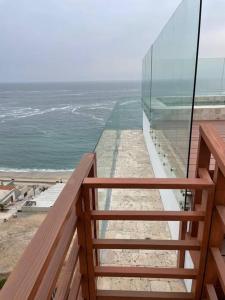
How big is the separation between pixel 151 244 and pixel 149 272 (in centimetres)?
20

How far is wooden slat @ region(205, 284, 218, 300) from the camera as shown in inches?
48.8

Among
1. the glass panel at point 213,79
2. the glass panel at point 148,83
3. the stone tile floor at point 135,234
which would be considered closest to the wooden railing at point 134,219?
the stone tile floor at point 135,234

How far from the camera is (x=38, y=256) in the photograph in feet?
2.08

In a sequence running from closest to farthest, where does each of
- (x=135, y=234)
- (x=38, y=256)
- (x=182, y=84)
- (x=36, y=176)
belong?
(x=38, y=256)
(x=182, y=84)
(x=135, y=234)
(x=36, y=176)

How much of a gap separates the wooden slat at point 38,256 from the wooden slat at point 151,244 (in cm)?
47

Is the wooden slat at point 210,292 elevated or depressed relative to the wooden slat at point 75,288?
depressed

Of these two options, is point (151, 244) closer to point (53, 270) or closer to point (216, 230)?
point (216, 230)

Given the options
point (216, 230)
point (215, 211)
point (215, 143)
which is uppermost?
point (215, 143)

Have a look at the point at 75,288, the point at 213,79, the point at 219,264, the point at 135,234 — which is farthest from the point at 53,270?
the point at 213,79

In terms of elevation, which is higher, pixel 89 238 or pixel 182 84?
pixel 182 84

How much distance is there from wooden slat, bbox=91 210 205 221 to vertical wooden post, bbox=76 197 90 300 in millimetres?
65

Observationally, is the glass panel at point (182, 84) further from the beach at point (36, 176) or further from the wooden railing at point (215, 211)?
the beach at point (36, 176)

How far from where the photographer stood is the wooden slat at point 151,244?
126 cm

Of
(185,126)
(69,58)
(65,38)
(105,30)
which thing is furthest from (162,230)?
(69,58)
